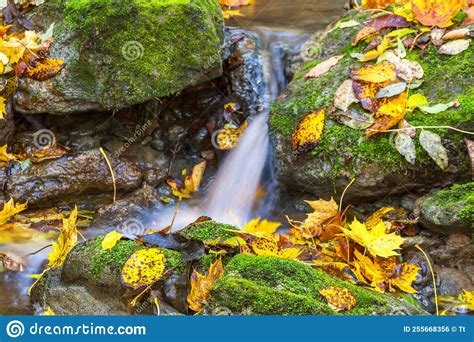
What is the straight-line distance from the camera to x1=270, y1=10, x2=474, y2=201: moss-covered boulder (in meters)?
3.50

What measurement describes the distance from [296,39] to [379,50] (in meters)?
1.56

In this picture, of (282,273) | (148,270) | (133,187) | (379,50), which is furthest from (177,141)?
(282,273)

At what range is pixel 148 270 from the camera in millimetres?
2795

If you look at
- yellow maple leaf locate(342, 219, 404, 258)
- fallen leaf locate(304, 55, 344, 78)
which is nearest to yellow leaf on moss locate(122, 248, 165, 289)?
yellow maple leaf locate(342, 219, 404, 258)

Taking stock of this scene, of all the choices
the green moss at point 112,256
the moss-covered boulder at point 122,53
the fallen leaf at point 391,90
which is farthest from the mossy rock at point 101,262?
the fallen leaf at point 391,90

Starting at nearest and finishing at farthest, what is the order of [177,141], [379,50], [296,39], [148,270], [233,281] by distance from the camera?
1. [233,281]
2. [148,270]
3. [379,50]
4. [177,141]
5. [296,39]

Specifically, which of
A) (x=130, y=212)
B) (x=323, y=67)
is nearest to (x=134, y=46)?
(x=130, y=212)

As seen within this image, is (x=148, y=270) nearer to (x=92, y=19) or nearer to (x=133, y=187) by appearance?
(x=133, y=187)

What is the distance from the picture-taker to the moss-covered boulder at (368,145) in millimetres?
3496

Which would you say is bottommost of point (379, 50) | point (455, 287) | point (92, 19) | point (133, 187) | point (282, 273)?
point (455, 287)

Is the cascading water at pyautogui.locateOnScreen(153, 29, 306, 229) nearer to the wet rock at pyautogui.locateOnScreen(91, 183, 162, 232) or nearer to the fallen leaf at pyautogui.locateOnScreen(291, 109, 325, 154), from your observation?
the wet rock at pyautogui.locateOnScreen(91, 183, 162, 232)

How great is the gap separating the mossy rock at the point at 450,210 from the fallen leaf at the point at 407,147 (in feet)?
0.87

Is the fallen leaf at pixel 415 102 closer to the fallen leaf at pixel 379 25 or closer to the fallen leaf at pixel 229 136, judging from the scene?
the fallen leaf at pixel 379 25

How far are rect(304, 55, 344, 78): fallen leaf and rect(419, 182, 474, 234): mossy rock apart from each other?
4.24 ft
